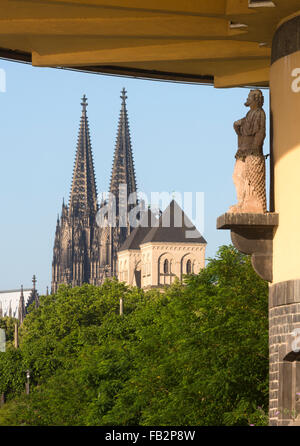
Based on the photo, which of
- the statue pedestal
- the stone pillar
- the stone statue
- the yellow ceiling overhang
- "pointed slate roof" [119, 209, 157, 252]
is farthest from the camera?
"pointed slate roof" [119, 209, 157, 252]

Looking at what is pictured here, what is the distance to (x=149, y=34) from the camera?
1845 cm

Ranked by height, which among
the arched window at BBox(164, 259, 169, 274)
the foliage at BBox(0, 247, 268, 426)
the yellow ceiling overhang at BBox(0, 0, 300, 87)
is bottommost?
the foliage at BBox(0, 247, 268, 426)

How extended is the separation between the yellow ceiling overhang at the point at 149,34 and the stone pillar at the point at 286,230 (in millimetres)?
609

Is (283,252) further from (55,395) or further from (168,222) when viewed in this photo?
(168,222)

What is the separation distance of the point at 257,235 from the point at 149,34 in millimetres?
3506

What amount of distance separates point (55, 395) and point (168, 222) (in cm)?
14916

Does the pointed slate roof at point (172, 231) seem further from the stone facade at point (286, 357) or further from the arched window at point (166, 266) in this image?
the stone facade at point (286, 357)

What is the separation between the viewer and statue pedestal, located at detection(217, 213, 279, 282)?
17.0 metres

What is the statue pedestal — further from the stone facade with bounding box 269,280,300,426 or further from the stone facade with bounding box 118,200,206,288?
the stone facade with bounding box 118,200,206,288

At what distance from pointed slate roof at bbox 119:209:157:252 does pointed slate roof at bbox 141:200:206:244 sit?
2564 mm

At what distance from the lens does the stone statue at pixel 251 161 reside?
17.3 m

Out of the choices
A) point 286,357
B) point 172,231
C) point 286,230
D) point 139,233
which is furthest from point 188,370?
point 139,233

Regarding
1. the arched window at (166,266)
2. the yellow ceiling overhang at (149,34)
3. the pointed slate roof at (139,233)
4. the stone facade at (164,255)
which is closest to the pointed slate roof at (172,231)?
the stone facade at (164,255)

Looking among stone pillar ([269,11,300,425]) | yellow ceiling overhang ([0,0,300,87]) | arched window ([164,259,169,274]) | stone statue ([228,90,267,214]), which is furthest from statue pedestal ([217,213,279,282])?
arched window ([164,259,169,274])
